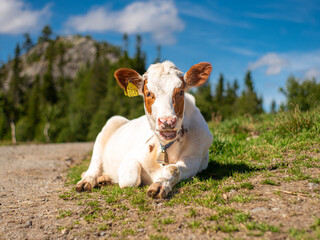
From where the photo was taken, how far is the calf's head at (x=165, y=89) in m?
3.92

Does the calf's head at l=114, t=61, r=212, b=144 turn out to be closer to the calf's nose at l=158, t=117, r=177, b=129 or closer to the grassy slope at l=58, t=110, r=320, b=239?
the calf's nose at l=158, t=117, r=177, b=129

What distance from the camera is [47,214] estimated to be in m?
4.01

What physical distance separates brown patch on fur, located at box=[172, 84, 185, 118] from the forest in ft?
18.1

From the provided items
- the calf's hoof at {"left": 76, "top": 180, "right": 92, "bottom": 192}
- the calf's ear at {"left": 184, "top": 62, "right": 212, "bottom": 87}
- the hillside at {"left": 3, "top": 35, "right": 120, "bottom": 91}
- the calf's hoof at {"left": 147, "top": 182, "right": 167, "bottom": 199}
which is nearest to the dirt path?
A: the calf's hoof at {"left": 76, "top": 180, "right": 92, "bottom": 192}

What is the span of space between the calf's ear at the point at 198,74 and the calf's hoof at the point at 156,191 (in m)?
1.86

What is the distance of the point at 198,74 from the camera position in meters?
4.80

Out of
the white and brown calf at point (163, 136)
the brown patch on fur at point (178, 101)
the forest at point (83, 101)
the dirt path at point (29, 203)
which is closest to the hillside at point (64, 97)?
the forest at point (83, 101)

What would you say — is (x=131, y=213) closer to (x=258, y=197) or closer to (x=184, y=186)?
(x=184, y=186)

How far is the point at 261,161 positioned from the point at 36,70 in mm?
168332

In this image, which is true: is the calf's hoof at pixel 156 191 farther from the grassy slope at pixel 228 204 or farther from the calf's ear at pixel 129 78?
the calf's ear at pixel 129 78

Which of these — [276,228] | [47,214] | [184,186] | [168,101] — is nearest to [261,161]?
[184,186]

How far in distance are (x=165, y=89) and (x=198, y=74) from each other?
89 cm

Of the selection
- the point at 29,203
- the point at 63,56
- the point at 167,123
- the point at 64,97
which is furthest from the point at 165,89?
the point at 63,56

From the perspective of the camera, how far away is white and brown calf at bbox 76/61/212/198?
4039mm
